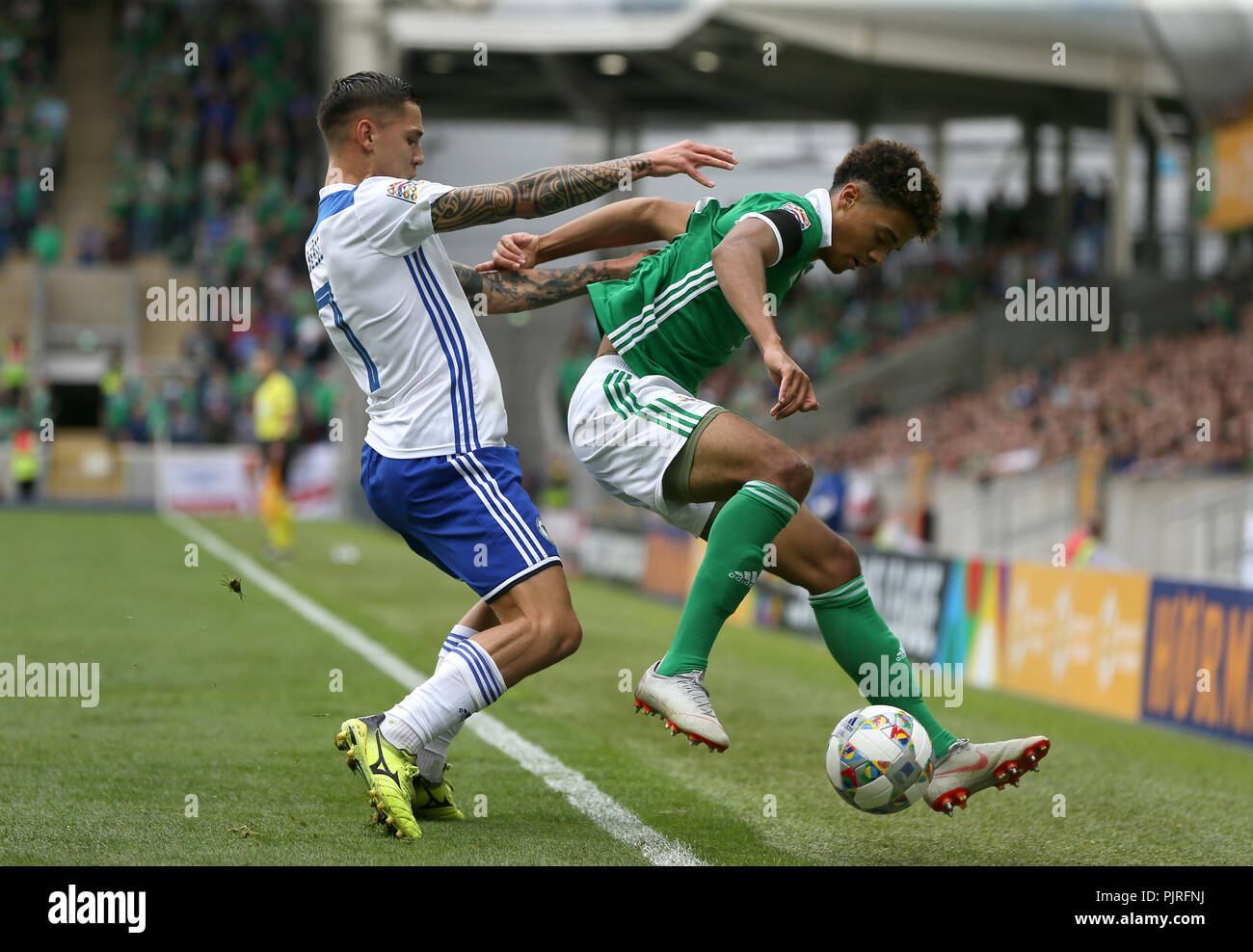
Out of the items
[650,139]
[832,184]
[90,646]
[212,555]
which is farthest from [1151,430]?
[650,139]

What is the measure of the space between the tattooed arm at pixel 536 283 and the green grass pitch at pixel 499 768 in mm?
1748

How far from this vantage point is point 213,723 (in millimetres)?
7023

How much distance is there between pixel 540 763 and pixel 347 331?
2243 millimetres

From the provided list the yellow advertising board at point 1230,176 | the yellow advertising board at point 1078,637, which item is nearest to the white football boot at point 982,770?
the yellow advertising board at point 1078,637

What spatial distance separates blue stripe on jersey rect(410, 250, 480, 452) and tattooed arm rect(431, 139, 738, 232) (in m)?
0.25

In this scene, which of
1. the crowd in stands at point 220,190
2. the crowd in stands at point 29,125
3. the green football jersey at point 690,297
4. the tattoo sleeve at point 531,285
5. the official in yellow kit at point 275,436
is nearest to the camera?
the green football jersey at point 690,297

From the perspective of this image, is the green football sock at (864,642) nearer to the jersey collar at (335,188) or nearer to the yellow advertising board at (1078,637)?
the jersey collar at (335,188)

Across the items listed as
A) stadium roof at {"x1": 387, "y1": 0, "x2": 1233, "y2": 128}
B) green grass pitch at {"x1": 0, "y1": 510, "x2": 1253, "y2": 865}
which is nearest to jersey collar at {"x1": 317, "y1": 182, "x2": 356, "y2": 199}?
green grass pitch at {"x1": 0, "y1": 510, "x2": 1253, "y2": 865}

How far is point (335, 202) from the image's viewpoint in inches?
188

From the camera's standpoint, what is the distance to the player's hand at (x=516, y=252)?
495 centimetres

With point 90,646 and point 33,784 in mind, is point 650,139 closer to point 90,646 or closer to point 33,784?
point 90,646

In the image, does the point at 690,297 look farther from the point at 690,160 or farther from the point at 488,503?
the point at 488,503

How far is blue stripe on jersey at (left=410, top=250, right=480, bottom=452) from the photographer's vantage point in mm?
4809

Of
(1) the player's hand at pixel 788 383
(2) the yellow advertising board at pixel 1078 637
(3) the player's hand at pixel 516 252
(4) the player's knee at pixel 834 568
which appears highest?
(3) the player's hand at pixel 516 252
